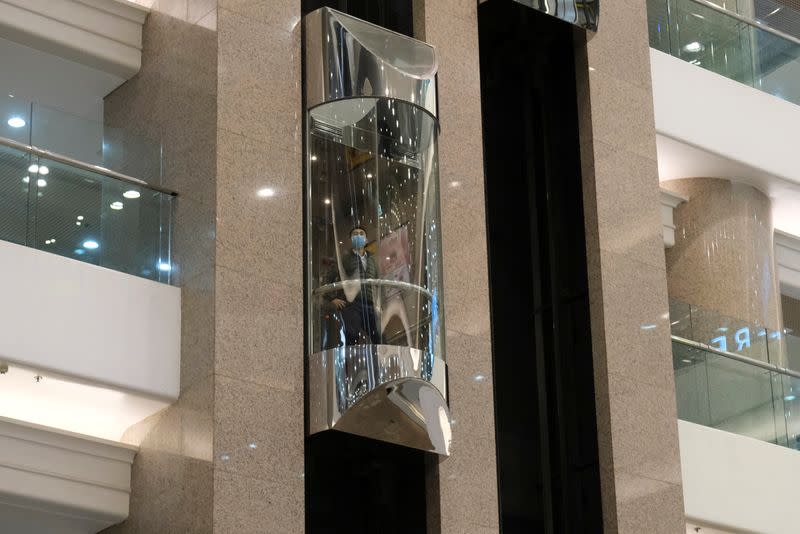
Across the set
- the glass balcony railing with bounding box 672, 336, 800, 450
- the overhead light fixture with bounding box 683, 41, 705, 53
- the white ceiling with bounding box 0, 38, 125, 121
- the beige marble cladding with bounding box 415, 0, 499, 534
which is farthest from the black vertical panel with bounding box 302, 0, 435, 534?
the overhead light fixture with bounding box 683, 41, 705, 53

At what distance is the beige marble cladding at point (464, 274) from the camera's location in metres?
13.5

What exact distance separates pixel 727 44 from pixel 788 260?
4452mm

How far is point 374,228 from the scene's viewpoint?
13.6 metres

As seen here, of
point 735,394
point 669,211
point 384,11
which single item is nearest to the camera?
point 384,11

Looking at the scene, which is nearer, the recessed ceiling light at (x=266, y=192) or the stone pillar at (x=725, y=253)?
the recessed ceiling light at (x=266, y=192)

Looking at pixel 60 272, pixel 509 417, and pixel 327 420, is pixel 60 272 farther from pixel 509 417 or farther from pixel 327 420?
pixel 509 417

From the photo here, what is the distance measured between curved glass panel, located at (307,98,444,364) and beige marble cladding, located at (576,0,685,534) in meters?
2.16

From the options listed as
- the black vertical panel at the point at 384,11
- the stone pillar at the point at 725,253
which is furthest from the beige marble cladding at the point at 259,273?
the stone pillar at the point at 725,253

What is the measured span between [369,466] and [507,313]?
8.77 feet

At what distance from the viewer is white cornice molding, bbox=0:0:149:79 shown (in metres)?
14.2

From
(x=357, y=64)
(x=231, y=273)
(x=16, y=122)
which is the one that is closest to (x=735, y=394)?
(x=357, y=64)

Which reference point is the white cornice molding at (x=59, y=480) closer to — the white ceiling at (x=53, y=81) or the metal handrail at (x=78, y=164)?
the metal handrail at (x=78, y=164)

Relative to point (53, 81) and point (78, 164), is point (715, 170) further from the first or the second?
point (78, 164)

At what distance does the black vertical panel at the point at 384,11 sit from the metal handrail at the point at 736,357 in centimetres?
429
